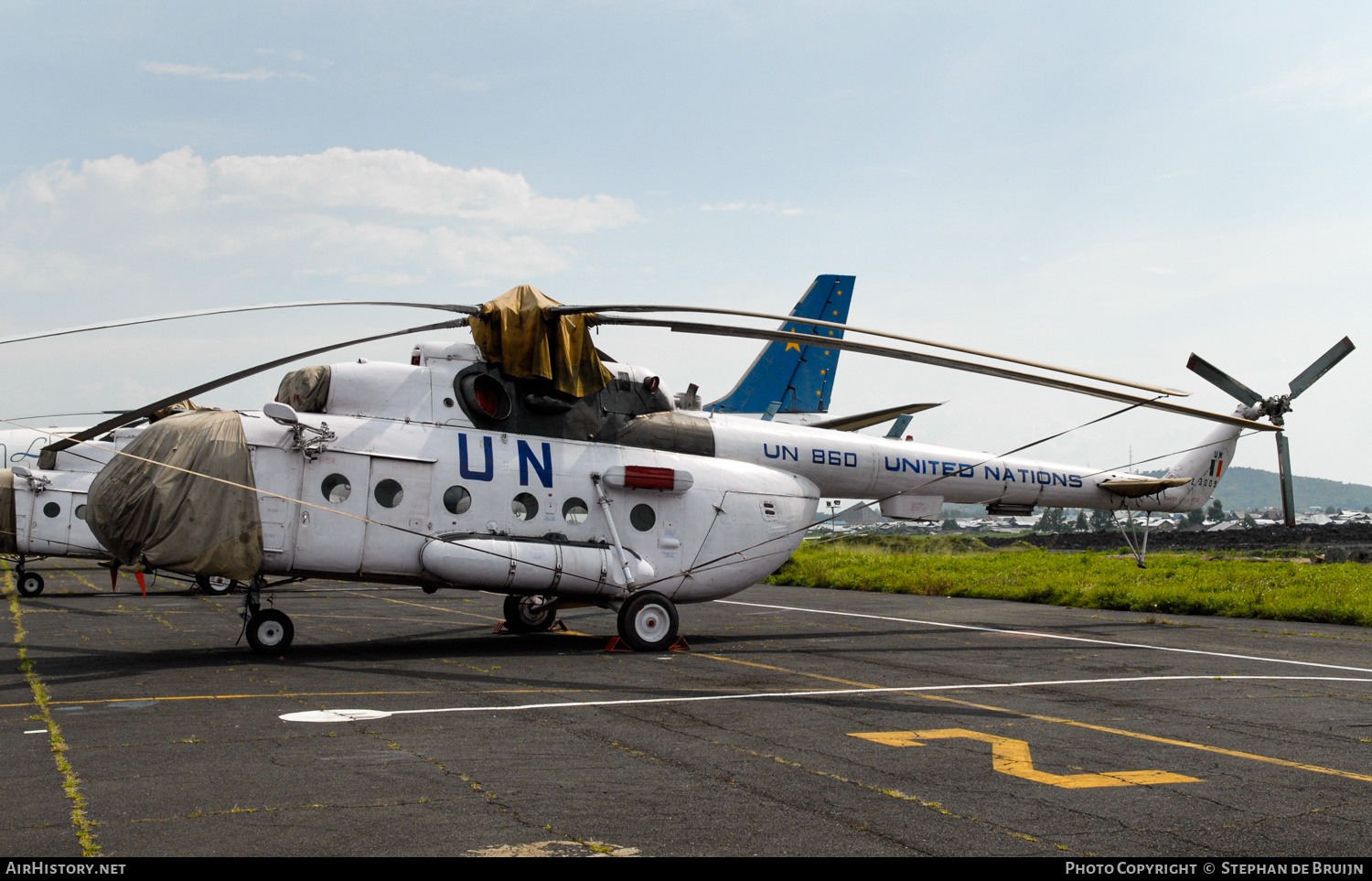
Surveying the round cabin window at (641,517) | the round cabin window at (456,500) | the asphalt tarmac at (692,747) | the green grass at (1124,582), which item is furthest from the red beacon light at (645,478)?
the green grass at (1124,582)

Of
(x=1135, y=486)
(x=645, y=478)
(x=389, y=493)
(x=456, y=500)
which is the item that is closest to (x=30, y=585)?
(x=389, y=493)

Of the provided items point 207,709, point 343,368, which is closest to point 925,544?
point 343,368

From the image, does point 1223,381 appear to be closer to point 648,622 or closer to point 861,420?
point 861,420

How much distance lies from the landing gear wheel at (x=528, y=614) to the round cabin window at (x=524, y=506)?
9.86 ft

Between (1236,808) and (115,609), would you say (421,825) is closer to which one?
(1236,808)

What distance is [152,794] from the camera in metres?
6.93

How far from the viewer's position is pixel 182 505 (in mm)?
13312

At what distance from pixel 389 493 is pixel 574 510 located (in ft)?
9.36

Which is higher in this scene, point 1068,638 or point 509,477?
point 509,477

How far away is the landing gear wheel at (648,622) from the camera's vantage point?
51.2ft

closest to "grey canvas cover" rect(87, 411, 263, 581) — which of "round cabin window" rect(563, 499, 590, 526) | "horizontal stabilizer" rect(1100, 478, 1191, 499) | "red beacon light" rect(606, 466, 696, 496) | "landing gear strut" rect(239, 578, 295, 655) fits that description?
"landing gear strut" rect(239, 578, 295, 655)

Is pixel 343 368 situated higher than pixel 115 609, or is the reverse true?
pixel 343 368
